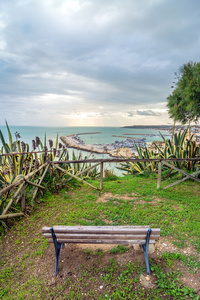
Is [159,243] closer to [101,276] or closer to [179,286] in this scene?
[179,286]

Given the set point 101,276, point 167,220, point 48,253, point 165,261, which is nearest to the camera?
point 101,276

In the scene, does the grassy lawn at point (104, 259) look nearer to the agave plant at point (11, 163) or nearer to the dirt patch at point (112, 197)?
the dirt patch at point (112, 197)

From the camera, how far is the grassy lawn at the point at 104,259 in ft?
6.59

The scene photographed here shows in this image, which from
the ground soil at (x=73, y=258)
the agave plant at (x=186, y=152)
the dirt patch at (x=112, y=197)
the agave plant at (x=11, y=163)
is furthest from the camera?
the agave plant at (x=186, y=152)

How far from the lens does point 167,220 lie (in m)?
3.34

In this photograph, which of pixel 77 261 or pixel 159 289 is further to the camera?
pixel 77 261

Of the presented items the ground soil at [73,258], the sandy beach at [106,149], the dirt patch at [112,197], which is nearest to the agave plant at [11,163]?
the ground soil at [73,258]

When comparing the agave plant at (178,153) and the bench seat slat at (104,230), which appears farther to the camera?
the agave plant at (178,153)

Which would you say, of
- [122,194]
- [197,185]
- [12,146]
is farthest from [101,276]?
[197,185]

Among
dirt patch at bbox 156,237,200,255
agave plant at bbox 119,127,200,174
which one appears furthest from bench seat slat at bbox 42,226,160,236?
agave plant at bbox 119,127,200,174

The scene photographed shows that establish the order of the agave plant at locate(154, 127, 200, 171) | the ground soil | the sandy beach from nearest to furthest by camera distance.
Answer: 1. the ground soil
2. the agave plant at locate(154, 127, 200, 171)
3. the sandy beach

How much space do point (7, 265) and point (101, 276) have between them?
137 cm

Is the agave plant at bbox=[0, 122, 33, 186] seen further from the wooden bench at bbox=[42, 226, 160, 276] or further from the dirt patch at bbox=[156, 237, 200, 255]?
the dirt patch at bbox=[156, 237, 200, 255]

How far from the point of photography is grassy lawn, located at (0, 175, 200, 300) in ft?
6.59
